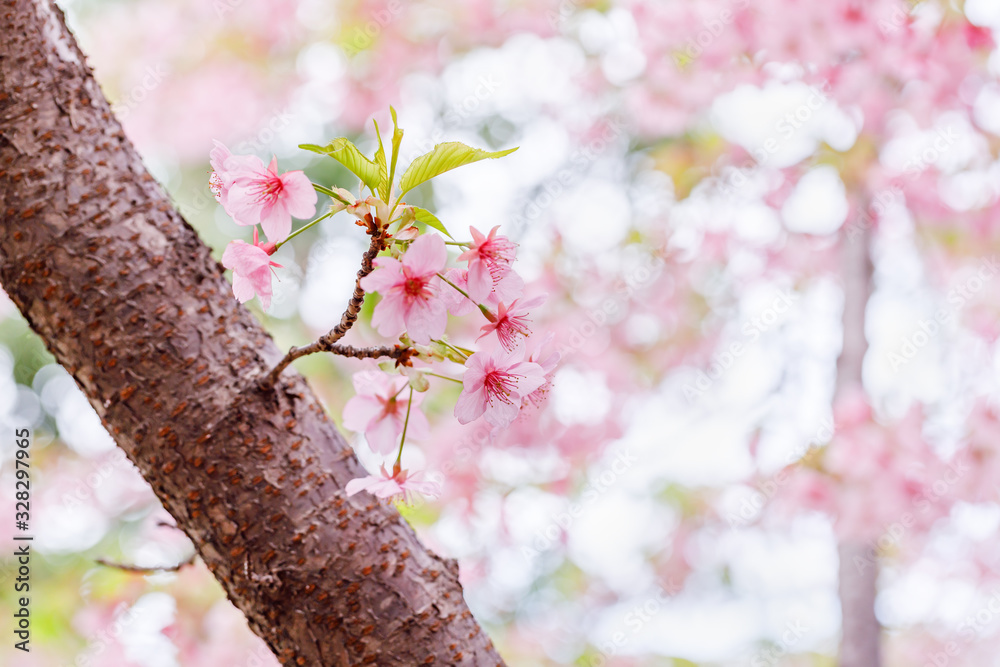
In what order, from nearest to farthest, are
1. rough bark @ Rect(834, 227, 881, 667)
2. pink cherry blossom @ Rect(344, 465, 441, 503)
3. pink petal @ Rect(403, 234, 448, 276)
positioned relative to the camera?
pink petal @ Rect(403, 234, 448, 276), pink cherry blossom @ Rect(344, 465, 441, 503), rough bark @ Rect(834, 227, 881, 667)

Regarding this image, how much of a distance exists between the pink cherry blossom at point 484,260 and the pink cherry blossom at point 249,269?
154mm

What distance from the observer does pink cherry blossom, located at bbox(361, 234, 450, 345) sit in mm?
470

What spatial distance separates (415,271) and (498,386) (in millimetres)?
113

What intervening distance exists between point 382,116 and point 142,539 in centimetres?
195

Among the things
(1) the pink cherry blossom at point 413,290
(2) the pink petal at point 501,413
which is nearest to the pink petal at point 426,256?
(1) the pink cherry blossom at point 413,290

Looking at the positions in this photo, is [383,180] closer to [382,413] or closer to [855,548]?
[382,413]

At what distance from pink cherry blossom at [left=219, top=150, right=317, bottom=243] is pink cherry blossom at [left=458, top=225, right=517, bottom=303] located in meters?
0.13

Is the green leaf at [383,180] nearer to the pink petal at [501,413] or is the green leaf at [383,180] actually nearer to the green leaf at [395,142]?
the green leaf at [395,142]

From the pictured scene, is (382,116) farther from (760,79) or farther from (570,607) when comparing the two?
(570,607)

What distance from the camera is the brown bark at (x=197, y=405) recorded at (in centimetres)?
68

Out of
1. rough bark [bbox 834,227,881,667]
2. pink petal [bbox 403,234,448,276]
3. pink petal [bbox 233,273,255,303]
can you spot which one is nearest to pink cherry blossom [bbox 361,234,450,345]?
pink petal [bbox 403,234,448,276]

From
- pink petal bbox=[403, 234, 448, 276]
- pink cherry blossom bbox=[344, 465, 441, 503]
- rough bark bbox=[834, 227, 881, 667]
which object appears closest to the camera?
pink petal bbox=[403, 234, 448, 276]

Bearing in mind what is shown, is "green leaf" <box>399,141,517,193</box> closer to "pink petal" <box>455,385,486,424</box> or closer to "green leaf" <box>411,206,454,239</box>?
"green leaf" <box>411,206,454,239</box>

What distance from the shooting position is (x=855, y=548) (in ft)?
6.65
